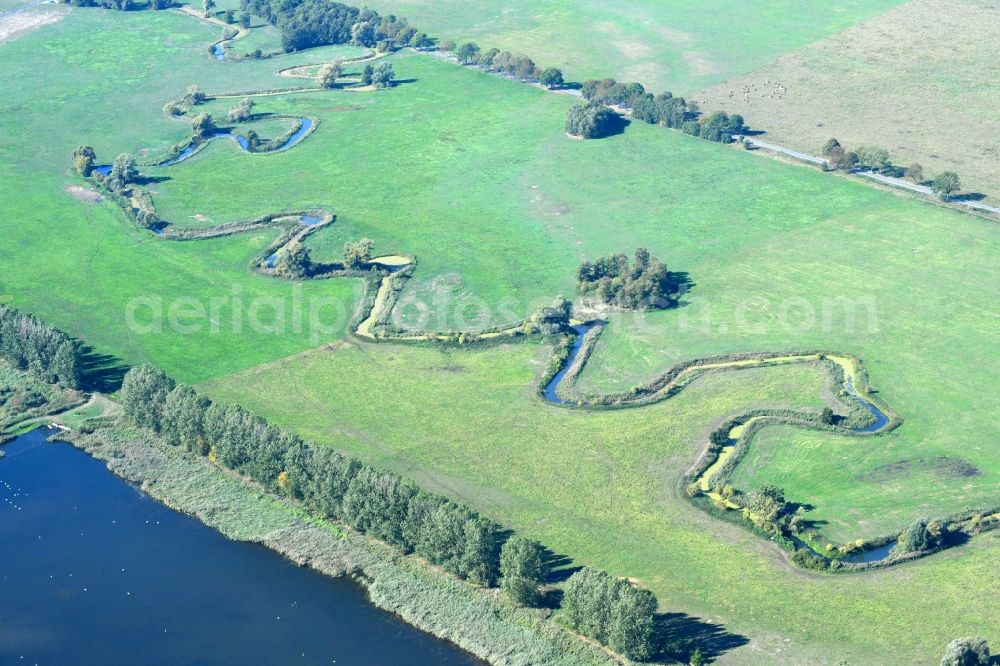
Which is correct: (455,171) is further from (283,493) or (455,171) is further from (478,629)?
(478,629)

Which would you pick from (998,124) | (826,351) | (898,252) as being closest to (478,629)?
(826,351)

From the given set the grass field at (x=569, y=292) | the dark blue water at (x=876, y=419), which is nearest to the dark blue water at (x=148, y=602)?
the grass field at (x=569, y=292)

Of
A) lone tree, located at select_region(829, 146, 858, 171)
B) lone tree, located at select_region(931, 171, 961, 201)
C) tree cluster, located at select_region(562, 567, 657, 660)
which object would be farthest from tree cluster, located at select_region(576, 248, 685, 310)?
tree cluster, located at select_region(562, 567, 657, 660)

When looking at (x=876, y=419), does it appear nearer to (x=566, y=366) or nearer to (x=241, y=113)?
(x=566, y=366)

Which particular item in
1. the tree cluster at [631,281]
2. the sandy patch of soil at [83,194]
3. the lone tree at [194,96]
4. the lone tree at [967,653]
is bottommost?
the lone tree at [967,653]

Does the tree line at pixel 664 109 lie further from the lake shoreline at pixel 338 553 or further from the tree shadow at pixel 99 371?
the lake shoreline at pixel 338 553

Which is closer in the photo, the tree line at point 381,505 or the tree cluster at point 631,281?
the tree line at point 381,505

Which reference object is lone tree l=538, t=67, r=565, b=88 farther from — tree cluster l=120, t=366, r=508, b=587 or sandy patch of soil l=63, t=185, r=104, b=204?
tree cluster l=120, t=366, r=508, b=587
